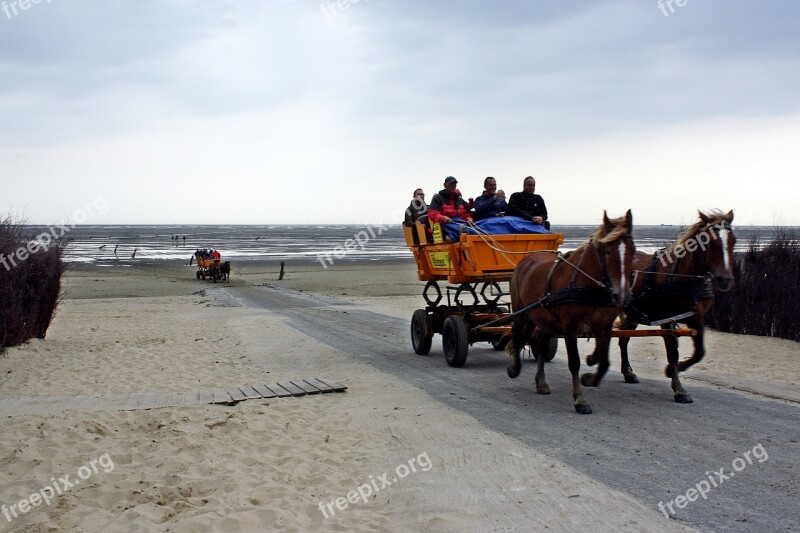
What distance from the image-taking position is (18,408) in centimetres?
873

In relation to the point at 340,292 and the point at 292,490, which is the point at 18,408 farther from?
the point at 340,292

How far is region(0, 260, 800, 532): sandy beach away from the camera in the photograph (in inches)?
209

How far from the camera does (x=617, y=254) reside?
793 cm

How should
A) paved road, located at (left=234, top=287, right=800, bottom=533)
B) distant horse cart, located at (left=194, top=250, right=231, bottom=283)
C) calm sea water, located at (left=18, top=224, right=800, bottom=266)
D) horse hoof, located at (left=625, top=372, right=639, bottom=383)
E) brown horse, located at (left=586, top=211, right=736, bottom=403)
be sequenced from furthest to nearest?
calm sea water, located at (left=18, top=224, right=800, bottom=266) < distant horse cart, located at (left=194, top=250, right=231, bottom=283) < horse hoof, located at (left=625, top=372, right=639, bottom=383) < brown horse, located at (left=586, top=211, right=736, bottom=403) < paved road, located at (left=234, top=287, right=800, bottom=533)

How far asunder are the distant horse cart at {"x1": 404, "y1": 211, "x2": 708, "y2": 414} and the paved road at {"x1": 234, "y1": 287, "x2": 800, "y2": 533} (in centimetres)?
46

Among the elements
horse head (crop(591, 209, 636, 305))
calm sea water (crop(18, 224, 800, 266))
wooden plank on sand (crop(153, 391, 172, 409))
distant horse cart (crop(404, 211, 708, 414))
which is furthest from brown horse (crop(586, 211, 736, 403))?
calm sea water (crop(18, 224, 800, 266))

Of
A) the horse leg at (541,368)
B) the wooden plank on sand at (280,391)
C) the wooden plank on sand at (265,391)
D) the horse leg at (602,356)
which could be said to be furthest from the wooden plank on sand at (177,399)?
the horse leg at (602,356)

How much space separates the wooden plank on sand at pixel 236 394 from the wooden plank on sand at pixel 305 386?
0.84 meters

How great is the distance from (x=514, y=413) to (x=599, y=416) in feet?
3.15

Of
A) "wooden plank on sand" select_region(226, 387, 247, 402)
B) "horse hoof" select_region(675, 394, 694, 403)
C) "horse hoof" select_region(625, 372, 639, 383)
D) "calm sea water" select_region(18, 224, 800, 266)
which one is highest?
"horse hoof" select_region(675, 394, 694, 403)

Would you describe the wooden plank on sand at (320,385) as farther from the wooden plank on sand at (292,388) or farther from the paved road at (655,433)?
the paved road at (655,433)

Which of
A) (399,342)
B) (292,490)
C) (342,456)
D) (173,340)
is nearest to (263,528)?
(292,490)

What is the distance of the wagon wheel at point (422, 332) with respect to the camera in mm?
12875

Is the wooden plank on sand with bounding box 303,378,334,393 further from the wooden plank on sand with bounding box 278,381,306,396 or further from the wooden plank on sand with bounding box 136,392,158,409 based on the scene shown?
the wooden plank on sand with bounding box 136,392,158,409
